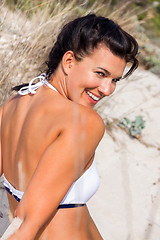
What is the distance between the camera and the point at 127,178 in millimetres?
3891

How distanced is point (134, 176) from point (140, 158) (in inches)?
12.7

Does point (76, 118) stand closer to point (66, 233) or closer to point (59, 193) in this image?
point (59, 193)

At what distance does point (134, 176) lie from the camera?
393 centimetres

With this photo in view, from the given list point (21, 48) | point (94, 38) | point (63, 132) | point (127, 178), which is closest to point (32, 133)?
point (63, 132)

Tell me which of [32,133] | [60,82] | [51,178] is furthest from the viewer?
[60,82]

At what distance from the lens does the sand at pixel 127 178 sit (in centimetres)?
320

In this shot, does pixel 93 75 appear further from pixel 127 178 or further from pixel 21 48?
pixel 127 178

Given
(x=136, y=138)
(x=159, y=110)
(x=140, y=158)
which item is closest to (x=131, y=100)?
(x=159, y=110)

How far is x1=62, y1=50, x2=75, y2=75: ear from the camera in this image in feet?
4.61

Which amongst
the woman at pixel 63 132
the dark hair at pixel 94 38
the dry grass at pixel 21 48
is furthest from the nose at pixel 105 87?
the dry grass at pixel 21 48

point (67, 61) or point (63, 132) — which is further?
point (67, 61)

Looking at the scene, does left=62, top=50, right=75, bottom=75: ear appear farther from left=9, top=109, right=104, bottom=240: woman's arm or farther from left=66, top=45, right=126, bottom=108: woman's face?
left=9, top=109, right=104, bottom=240: woman's arm

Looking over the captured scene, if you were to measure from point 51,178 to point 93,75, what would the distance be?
1.43 ft

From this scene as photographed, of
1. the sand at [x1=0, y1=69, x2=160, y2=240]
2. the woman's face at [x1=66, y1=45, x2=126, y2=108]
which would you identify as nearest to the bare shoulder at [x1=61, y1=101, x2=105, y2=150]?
the woman's face at [x1=66, y1=45, x2=126, y2=108]
